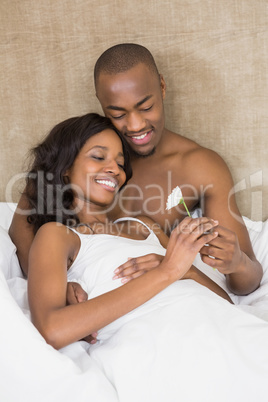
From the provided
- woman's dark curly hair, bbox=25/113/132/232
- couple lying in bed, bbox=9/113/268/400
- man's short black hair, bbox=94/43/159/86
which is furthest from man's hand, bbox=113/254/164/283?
man's short black hair, bbox=94/43/159/86

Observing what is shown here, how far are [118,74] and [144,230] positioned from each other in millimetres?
579

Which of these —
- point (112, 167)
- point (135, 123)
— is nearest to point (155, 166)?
point (135, 123)

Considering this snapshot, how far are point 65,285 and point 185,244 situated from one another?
36cm

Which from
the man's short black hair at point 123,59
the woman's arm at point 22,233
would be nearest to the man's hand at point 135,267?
the woman's arm at point 22,233

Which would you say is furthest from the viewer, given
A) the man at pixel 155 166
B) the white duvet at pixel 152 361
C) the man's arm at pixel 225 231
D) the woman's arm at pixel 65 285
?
the man at pixel 155 166

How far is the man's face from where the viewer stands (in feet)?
5.99

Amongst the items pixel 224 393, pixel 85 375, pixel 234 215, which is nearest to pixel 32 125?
pixel 234 215

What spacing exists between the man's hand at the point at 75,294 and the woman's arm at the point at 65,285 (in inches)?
3.2

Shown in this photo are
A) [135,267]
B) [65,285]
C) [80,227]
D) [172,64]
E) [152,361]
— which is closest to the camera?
[152,361]

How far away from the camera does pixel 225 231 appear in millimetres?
1524

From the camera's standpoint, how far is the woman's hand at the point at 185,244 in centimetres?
143

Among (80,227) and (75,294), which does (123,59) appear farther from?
(75,294)

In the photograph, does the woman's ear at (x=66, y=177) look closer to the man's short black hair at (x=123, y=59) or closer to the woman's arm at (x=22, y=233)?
the woman's arm at (x=22, y=233)

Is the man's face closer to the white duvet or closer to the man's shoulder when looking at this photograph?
the man's shoulder
